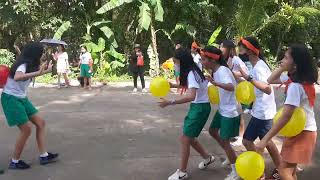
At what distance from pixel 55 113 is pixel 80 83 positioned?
16.3 feet

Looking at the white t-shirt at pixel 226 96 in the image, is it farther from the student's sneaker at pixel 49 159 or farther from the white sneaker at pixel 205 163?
the student's sneaker at pixel 49 159

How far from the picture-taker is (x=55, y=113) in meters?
9.50

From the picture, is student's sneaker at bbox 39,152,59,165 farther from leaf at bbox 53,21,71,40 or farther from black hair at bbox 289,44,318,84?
leaf at bbox 53,21,71,40

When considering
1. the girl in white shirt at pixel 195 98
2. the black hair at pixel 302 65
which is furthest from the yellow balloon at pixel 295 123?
the girl in white shirt at pixel 195 98

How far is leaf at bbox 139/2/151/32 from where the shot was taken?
50.8ft

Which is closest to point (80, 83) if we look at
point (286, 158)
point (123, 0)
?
point (123, 0)

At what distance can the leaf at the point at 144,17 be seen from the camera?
15.5 meters

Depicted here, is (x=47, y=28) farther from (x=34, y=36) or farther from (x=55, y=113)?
(x=55, y=113)

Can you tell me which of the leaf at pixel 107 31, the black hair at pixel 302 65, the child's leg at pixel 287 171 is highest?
the leaf at pixel 107 31

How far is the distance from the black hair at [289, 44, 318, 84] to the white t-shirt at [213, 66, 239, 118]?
1.21 meters

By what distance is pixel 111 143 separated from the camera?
6922 mm

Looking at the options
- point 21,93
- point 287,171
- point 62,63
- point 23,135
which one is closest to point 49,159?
point 23,135

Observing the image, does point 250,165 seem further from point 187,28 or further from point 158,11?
point 187,28

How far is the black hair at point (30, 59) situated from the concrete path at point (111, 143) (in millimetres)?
1214
